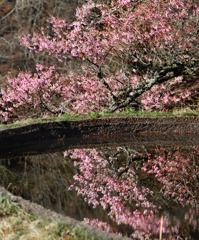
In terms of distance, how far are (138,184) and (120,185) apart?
0.67 feet

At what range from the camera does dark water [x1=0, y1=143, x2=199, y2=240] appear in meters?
3.96

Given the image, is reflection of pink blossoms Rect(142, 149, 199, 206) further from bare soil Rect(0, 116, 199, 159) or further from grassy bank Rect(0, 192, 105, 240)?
grassy bank Rect(0, 192, 105, 240)

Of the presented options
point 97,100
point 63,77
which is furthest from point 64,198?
point 63,77

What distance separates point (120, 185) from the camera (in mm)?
5723

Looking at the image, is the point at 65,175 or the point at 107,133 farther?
the point at 107,133

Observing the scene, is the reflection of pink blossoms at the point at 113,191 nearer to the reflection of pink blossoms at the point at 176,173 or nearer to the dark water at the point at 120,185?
the dark water at the point at 120,185

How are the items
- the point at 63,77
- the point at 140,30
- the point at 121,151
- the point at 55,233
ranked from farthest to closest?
the point at 63,77 < the point at 140,30 < the point at 121,151 < the point at 55,233

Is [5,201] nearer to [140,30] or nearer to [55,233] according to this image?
[55,233]

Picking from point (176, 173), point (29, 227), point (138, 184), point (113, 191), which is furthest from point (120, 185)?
point (29, 227)

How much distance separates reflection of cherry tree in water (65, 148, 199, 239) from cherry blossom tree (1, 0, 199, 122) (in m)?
2.71

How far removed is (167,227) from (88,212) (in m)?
0.78

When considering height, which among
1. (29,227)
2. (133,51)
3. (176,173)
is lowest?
(29,227)

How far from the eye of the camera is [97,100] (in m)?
9.55

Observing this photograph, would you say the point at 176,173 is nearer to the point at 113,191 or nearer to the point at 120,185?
the point at 120,185
